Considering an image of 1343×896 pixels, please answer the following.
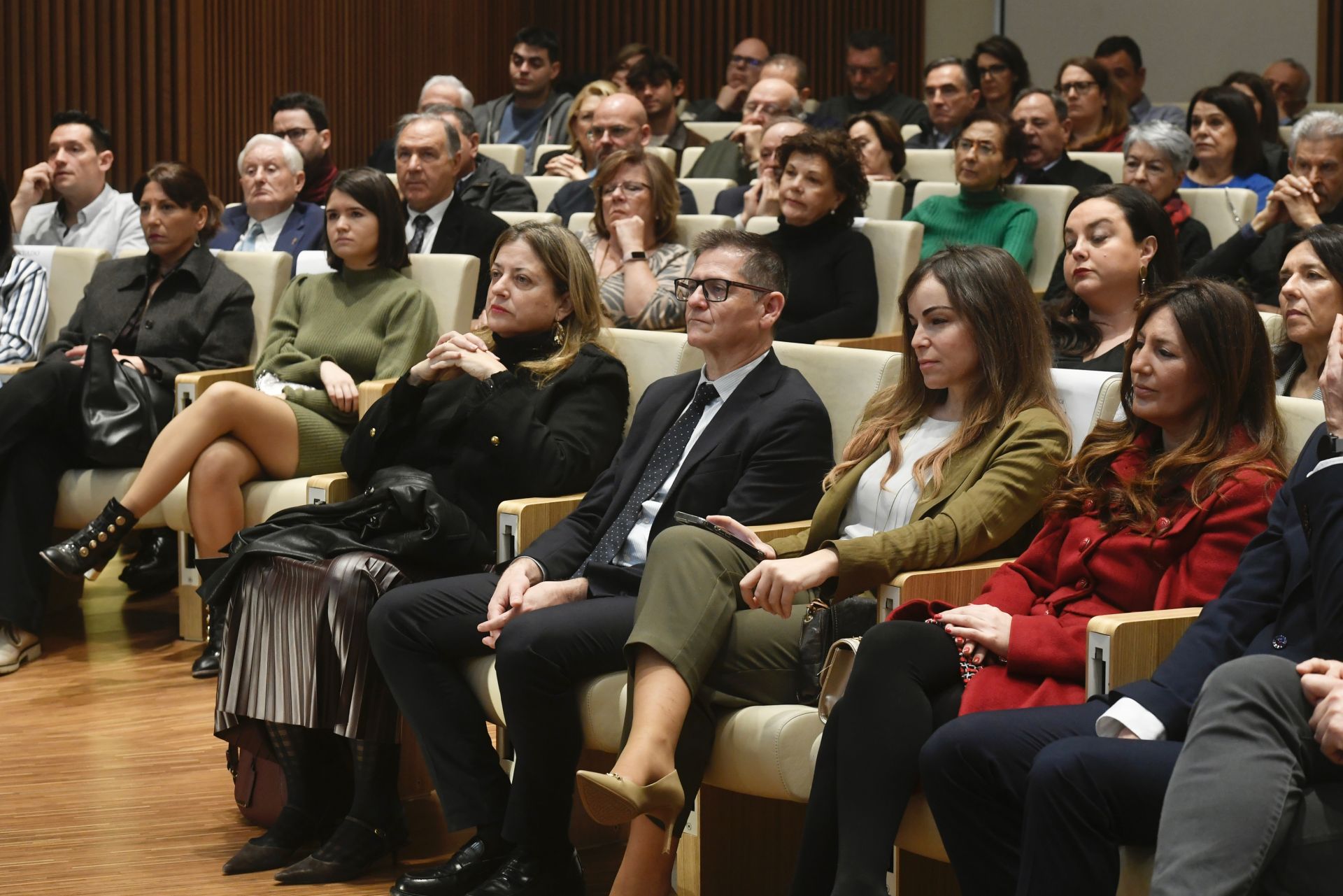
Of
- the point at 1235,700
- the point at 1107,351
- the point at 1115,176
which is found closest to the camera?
the point at 1235,700

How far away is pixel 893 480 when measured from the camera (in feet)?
8.82

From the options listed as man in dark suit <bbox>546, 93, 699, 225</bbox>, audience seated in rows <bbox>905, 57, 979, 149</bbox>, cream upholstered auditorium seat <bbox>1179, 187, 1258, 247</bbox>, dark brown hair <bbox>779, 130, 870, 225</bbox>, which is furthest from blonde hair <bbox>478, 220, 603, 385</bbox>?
audience seated in rows <bbox>905, 57, 979, 149</bbox>

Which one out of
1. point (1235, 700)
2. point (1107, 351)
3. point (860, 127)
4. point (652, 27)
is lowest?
point (1235, 700)

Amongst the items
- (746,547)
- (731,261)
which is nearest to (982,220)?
(731,261)

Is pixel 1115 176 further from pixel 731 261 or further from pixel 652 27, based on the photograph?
pixel 652 27

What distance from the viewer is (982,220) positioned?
15.9 ft

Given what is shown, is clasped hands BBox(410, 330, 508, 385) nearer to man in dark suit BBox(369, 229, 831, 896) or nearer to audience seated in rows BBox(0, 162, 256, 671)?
man in dark suit BBox(369, 229, 831, 896)

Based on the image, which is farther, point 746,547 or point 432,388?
point 432,388

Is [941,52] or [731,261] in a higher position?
[941,52]

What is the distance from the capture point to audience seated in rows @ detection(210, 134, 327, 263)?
5344 millimetres

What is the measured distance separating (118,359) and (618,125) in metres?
2.09

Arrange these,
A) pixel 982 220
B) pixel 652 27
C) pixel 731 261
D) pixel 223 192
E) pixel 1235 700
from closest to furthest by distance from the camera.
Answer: pixel 1235 700
pixel 731 261
pixel 982 220
pixel 223 192
pixel 652 27

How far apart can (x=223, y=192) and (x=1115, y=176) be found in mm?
3744

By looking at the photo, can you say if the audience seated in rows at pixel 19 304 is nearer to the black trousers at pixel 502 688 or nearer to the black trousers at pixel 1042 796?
the black trousers at pixel 502 688
